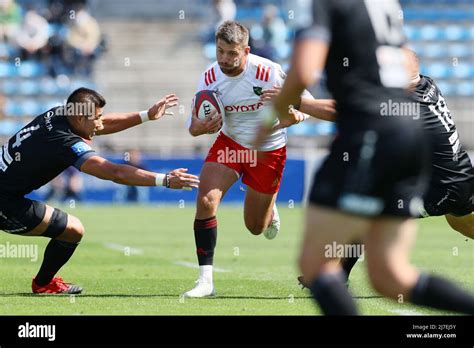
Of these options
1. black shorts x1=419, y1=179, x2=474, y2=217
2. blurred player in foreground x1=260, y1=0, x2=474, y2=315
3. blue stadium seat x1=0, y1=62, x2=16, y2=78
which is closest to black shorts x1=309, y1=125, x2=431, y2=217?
blurred player in foreground x1=260, y1=0, x2=474, y2=315

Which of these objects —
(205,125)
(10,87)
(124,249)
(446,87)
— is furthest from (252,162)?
(10,87)

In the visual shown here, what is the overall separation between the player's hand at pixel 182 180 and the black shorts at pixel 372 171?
2.71m

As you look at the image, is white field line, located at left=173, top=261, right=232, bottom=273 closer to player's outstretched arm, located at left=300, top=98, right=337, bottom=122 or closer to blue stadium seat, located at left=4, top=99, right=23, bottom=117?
player's outstretched arm, located at left=300, top=98, right=337, bottom=122

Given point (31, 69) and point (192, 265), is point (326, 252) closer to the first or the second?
point (192, 265)

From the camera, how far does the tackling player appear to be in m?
8.66

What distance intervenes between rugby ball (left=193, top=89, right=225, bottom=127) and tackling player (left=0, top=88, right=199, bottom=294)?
3.20ft

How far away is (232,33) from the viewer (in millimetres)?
9109

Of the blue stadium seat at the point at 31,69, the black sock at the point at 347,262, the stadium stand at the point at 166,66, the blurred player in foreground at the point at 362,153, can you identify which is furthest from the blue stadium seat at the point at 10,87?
the blurred player in foreground at the point at 362,153

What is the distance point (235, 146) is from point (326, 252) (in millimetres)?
4773

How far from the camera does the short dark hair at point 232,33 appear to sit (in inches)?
358

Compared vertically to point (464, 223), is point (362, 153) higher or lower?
higher

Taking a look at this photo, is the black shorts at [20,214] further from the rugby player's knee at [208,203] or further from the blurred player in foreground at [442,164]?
the blurred player in foreground at [442,164]
